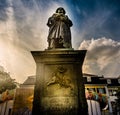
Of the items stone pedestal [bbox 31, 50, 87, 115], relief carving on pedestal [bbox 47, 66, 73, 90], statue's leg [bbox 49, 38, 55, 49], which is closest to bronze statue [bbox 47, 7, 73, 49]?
statue's leg [bbox 49, 38, 55, 49]

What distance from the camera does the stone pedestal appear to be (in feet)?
17.7

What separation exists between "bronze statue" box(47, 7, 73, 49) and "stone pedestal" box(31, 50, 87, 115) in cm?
118

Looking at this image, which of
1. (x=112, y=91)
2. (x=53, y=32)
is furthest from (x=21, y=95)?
(x=112, y=91)

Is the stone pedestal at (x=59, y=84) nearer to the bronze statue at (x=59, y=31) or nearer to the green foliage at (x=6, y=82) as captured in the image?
the bronze statue at (x=59, y=31)

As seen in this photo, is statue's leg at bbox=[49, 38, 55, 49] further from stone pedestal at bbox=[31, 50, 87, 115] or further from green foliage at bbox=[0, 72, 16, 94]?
green foliage at bbox=[0, 72, 16, 94]

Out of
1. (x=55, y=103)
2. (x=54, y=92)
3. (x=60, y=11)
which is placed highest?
(x=60, y=11)

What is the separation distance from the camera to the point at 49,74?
6242 millimetres

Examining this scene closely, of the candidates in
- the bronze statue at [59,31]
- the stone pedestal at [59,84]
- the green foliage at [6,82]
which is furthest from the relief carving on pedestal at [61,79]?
the green foliage at [6,82]

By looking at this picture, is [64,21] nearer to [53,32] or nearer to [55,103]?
[53,32]

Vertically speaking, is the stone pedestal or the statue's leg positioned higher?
the statue's leg

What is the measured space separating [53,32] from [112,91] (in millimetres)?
35515

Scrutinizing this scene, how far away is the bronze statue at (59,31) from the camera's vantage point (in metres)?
7.60

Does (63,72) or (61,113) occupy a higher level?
(63,72)

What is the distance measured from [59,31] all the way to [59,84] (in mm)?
3482
